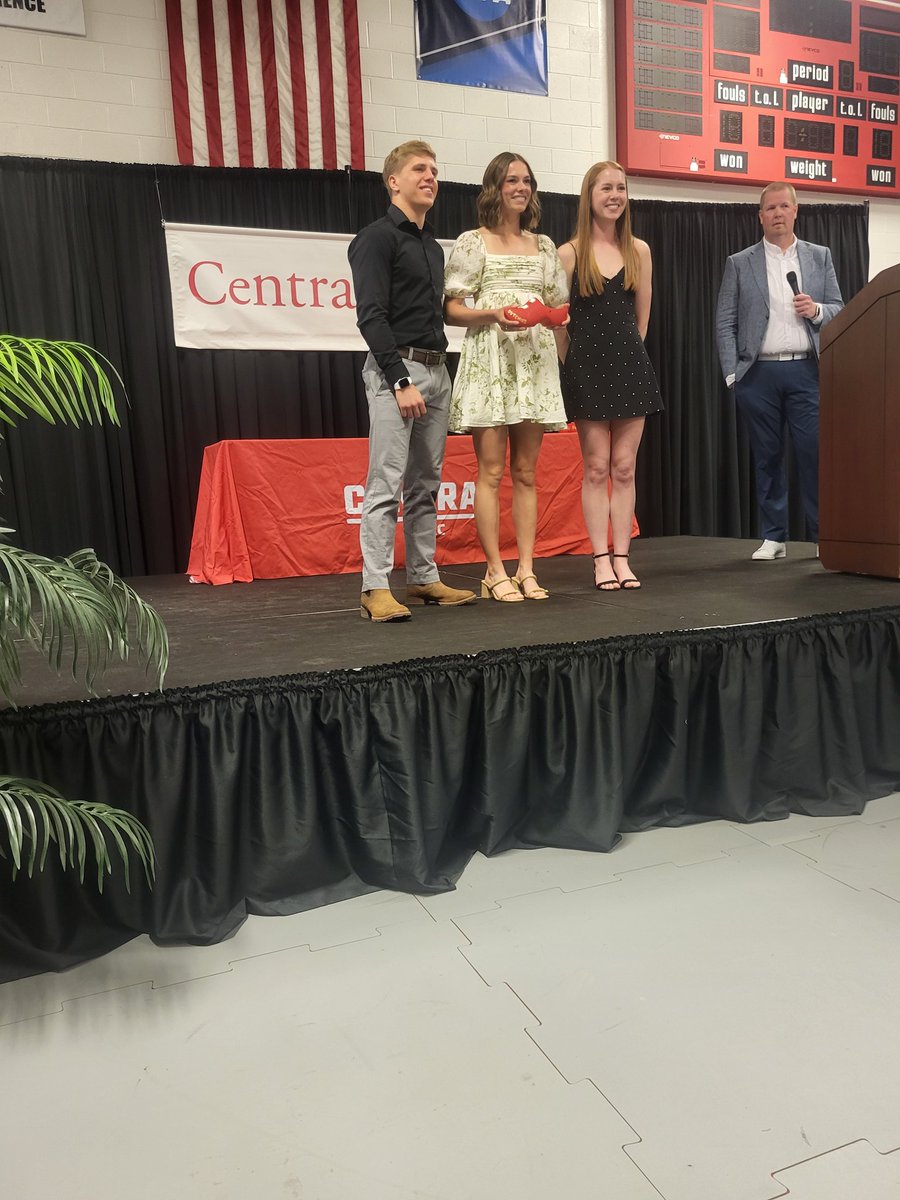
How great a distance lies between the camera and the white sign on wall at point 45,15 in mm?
3789

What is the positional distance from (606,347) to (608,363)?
1.9 inches

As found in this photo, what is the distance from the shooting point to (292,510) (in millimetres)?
3232

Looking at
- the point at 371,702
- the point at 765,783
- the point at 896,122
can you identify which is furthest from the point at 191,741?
the point at 896,122

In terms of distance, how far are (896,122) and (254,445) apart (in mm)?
4452

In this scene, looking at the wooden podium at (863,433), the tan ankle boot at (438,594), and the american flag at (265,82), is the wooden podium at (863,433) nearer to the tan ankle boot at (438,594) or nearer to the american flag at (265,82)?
the tan ankle boot at (438,594)

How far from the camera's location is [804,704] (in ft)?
5.51

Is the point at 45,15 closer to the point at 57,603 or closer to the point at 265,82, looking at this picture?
the point at 265,82

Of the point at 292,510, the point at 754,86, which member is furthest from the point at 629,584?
the point at 754,86

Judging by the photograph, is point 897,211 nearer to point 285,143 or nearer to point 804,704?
point 285,143

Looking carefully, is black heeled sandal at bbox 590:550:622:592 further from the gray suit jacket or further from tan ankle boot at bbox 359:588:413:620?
the gray suit jacket

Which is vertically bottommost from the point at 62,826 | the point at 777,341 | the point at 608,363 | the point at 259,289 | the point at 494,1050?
the point at 494,1050

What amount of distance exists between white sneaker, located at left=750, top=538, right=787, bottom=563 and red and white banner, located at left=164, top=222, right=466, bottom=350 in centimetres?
240

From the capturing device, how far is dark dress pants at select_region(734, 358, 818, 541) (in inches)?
114

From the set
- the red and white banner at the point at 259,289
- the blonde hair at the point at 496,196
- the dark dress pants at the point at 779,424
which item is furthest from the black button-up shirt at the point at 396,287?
the red and white banner at the point at 259,289
